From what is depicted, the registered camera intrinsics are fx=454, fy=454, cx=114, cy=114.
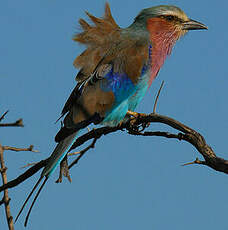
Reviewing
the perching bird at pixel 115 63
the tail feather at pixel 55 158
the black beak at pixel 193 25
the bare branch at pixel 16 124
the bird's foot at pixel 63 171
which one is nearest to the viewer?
the bare branch at pixel 16 124

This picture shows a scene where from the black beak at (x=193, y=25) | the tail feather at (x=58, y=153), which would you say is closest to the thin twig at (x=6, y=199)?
the tail feather at (x=58, y=153)

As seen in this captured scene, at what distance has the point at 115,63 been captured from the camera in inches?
191

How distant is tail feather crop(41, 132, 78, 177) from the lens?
354 centimetres

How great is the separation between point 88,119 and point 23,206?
1.48 metres

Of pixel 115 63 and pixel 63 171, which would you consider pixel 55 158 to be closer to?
pixel 63 171

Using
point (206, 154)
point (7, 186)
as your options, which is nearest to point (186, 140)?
point (206, 154)

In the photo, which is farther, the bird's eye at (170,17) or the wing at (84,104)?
the bird's eye at (170,17)

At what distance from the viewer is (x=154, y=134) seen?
3.19 meters

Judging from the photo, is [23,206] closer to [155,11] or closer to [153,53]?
[153,53]

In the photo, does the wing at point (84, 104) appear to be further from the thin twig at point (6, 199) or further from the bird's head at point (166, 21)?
the thin twig at point (6, 199)

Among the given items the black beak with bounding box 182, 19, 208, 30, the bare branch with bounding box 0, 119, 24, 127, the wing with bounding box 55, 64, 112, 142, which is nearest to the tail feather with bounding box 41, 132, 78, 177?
the wing with bounding box 55, 64, 112, 142

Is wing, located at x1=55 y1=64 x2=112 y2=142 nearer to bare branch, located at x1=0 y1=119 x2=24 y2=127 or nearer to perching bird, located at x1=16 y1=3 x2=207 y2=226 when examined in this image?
perching bird, located at x1=16 y1=3 x2=207 y2=226

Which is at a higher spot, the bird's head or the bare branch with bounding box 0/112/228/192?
the bird's head

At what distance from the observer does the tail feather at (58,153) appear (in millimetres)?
3539
